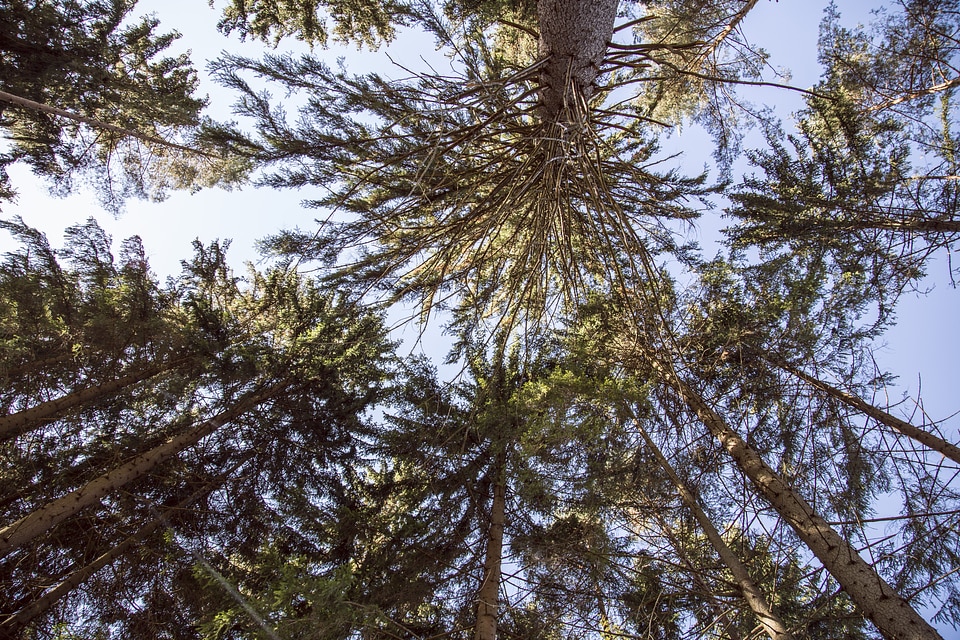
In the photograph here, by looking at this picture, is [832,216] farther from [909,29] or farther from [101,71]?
[101,71]

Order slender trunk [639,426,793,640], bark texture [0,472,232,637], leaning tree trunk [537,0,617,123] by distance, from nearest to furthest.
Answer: leaning tree trunk [537,0,617,123]
slender trunk [639,426,793,640]
bark texture [0,472,232,637]

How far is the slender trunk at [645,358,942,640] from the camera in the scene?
275cm

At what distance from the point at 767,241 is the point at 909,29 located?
8.52 feet

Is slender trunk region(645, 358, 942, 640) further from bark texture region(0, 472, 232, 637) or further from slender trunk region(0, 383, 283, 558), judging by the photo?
bark texture region(0, 472, 232, 637)

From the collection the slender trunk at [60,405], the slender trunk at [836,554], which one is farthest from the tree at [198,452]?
the slender trunk at [836,554]

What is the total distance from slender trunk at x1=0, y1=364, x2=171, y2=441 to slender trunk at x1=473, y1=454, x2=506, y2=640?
Result: 5.13 m

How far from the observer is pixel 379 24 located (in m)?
6.74

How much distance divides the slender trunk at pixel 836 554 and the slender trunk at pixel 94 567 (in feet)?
20.0

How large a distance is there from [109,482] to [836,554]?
23.1ft

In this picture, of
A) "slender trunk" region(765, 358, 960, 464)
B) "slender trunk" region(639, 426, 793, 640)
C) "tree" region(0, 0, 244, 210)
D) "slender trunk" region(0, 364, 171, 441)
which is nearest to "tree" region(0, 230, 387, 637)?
"slender trunk" region(0, 364, 171, 441)

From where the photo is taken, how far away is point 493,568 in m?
4.84

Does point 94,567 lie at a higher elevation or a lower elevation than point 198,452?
lower

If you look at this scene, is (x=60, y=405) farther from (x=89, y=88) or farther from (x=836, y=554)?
(x=836, y=554)

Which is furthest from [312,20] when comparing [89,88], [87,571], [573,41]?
[87,571]
